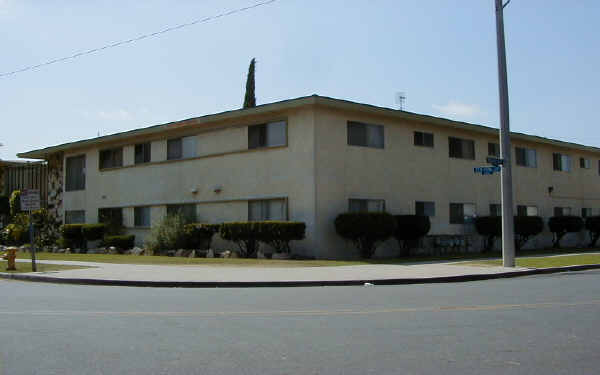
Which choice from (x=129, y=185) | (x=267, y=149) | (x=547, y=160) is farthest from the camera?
(x=547, y=160)

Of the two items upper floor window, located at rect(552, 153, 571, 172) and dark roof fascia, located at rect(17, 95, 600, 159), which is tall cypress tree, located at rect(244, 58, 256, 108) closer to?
dark roof fascia, located at rect(17, 95, 600, 159)

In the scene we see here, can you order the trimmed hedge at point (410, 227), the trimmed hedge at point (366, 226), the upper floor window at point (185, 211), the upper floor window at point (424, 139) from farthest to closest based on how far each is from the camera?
the upper floor window at point (185, 211), the upper floor window at point (424, 139), the trimmed hedge at point (410, 227), the trimmed hedge at point (366, 226)

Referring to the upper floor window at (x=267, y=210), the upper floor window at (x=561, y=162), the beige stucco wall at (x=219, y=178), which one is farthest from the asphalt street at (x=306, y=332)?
the upper floor window at (x=561, y=162)

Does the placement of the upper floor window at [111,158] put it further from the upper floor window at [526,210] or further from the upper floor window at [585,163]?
the upper floor window at [585,163]

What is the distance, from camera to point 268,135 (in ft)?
88.0

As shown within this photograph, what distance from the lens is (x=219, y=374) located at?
6.07 m

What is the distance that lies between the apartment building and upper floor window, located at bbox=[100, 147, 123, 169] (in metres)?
0.05

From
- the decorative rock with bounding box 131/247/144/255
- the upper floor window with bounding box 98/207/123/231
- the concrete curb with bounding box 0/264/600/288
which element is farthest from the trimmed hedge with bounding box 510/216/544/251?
the upper floor window with bounding box 98/207/123/231

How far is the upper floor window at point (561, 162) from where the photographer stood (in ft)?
120

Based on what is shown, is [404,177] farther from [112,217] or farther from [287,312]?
[287,312]

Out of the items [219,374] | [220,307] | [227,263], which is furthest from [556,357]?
[227,263]

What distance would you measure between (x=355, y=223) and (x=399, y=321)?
14.9 m

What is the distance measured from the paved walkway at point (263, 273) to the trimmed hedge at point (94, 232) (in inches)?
511

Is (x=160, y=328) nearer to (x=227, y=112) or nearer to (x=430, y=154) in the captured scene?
(x=227, y=112)
